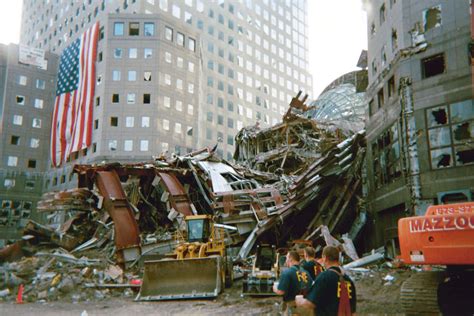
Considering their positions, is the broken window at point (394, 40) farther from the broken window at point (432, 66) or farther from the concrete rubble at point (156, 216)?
the concrete rubble at point (156, 216)

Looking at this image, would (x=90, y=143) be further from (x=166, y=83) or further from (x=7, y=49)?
(x=7, y=49)

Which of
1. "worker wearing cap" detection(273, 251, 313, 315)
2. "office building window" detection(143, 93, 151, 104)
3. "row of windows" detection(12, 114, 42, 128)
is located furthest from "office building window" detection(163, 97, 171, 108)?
"worker wearing cap" detection(273, 251, 313, 315)

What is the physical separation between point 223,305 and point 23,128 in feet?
205

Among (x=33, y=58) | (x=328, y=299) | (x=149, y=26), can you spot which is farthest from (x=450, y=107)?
(x=33, y=58)

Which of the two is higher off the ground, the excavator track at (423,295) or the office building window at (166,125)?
the office building window at (166,125)

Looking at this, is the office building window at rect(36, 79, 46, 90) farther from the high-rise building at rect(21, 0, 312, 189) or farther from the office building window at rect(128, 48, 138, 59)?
the office building window at rect(128, 48, 138, 59)

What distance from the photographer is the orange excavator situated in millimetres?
6582

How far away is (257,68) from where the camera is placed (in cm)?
8419

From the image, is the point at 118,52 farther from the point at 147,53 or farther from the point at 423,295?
the point at 423,295

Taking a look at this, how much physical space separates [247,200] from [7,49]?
201 feet

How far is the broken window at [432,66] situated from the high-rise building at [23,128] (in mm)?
59264

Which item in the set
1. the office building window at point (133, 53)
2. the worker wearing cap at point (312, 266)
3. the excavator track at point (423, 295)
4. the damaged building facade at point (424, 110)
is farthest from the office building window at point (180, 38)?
the worker wearing cap at point (312, 266)

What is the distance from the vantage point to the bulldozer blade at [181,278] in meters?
14.1

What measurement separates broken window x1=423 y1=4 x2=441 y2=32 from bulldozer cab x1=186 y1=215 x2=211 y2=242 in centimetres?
1163
